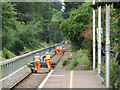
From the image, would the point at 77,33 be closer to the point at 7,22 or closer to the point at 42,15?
the point at 7,22

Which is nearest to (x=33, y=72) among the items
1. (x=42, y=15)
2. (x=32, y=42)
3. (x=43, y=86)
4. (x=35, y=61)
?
(x=35, y=61)

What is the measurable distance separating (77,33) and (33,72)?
13.6 meters

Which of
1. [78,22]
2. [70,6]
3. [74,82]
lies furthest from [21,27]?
[74,82]

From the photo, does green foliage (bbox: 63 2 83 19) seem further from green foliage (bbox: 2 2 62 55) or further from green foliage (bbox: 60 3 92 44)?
green foliage (bbox: 60 3 92 44)

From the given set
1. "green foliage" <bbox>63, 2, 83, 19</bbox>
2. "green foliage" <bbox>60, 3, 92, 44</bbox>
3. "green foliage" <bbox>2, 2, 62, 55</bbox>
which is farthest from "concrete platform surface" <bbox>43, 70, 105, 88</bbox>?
"green foliage" <bbox>63, 2, 83, 19</bbox>

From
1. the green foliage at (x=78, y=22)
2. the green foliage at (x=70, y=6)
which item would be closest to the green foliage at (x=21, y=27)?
the green foliage at (x=70, y=6)

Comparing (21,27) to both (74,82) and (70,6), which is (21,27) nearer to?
(70,6)

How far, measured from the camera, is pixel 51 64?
20469 millimetres

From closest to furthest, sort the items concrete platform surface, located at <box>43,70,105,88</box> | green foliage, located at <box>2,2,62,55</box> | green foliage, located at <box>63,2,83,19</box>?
1. concrete platform surface, located at <box>43,70,105,88</box>
2. green foliage, located at <box>2,2,62,55</box>
3. green foliage, located at <box>63,2,83,19</box>

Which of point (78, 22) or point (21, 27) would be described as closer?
point (78, 22)

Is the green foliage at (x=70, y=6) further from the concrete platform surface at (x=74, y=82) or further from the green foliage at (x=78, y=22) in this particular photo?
the concrete platform surface at (x=74, y=82)

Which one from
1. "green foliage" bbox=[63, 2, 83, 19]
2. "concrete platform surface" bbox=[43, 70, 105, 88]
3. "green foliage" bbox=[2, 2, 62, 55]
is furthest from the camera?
"green foliage" bbox=[63, 2, 83, 19]

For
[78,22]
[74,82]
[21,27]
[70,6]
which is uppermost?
[70,6]

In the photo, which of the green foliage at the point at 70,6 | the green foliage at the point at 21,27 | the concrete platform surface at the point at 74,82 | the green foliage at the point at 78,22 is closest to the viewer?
the concrete platform surface at the point at 74,82
